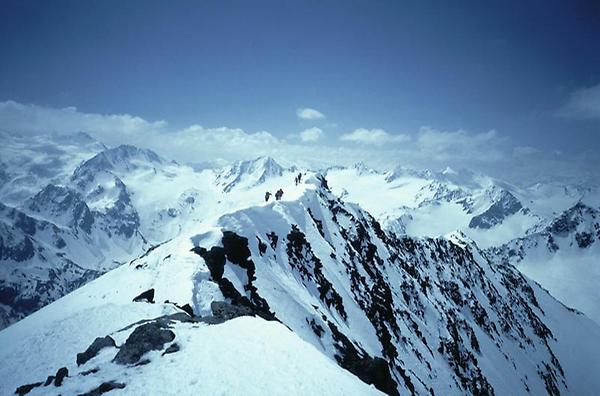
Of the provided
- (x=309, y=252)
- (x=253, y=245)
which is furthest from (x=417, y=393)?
(x=253, y=245)

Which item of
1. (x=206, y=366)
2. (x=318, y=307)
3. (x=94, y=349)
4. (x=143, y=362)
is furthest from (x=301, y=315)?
(x=143, y=362)

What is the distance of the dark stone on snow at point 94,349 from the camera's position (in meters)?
19.7

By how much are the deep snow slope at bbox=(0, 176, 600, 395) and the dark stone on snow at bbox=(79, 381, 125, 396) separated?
509 mm

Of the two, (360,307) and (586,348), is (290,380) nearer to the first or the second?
(360,307)

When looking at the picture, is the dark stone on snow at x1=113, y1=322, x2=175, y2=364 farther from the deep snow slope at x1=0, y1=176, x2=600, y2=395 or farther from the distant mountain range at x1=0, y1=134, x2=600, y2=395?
the deep snow slope at x1=0, y1=176, x2=600, y2=395

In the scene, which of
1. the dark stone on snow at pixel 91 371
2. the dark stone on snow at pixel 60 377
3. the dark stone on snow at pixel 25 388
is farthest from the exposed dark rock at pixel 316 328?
the dark stone on snow at pixel 25 388

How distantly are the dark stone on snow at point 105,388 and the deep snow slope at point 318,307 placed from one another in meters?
0.51

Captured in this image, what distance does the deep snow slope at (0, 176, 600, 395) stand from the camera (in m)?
24.3

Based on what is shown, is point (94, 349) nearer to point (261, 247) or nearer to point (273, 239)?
point (261, 247)

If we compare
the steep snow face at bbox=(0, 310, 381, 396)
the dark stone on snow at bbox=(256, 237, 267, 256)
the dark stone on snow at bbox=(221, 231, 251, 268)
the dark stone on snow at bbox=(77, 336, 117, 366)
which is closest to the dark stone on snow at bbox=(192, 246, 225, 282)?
the dark stone on snow at bbox=(221, 231, 251, 268)

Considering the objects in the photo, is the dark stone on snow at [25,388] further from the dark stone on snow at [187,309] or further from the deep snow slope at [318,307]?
Result: the dark stone on snow at [187,309]

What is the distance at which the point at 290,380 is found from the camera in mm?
16703

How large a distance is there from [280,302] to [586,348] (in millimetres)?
209274

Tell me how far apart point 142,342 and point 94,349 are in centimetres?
331
